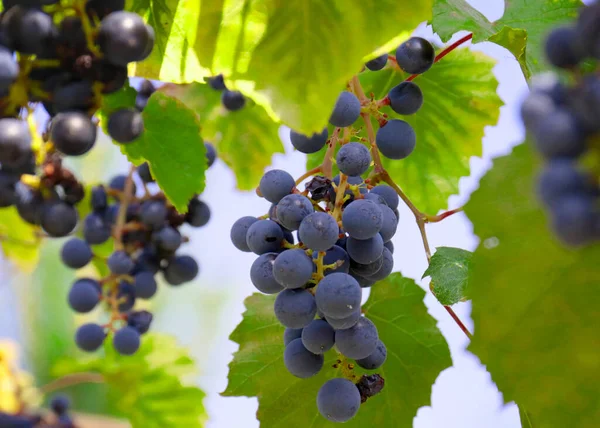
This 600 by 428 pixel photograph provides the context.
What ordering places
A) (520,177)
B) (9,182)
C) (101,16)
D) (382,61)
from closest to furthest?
(520,177)
(101,16)
(9,182)
(382,61)

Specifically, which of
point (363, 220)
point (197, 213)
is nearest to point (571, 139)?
point (363, 220)

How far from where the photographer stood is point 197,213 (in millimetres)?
1027

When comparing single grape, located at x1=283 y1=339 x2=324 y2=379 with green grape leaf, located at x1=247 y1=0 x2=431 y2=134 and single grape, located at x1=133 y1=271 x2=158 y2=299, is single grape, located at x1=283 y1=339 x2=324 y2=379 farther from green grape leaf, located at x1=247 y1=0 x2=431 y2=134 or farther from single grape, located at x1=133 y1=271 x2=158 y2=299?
single grape, located at x1=133 y1=271 x2=158 y2=299

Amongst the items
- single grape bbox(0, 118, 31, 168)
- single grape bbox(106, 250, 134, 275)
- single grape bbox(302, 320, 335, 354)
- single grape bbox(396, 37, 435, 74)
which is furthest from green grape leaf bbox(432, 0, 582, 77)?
single grape bbox(106, 250, 134, 275)

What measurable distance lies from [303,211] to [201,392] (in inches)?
34.4

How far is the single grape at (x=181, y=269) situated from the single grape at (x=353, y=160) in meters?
0.51

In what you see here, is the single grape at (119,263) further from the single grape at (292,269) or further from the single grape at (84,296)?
the single grape at (292,269)

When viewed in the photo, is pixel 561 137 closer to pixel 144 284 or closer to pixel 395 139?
pixel 395 139

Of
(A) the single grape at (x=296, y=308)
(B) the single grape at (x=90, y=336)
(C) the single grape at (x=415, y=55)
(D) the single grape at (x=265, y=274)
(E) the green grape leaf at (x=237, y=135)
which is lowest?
(B) the single grape at (x=90, y=336)

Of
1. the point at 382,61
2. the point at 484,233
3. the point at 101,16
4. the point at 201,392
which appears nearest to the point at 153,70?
the point at 101,16

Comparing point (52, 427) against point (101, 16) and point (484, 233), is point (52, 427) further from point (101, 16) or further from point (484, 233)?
point (484, 233)

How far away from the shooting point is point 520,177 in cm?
39

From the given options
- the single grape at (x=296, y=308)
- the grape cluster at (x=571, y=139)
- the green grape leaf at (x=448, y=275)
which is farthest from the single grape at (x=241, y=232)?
the grape cluster at (x=571, y=139)

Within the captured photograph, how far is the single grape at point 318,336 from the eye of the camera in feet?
2.09
